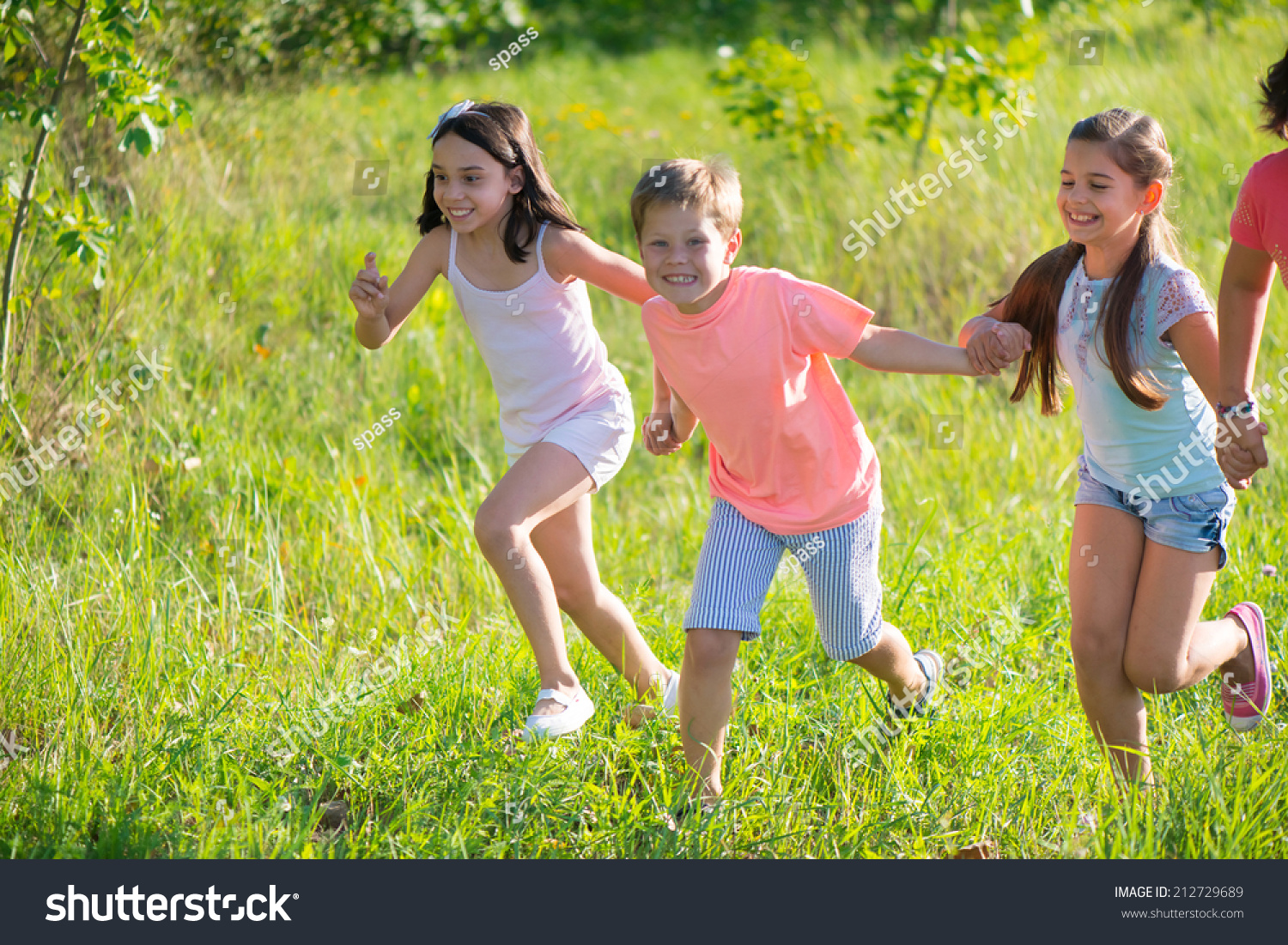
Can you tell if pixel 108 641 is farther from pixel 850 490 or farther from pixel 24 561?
pixel 850 490

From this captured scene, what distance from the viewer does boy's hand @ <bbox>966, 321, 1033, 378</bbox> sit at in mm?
2492

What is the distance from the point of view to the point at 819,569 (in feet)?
8.79

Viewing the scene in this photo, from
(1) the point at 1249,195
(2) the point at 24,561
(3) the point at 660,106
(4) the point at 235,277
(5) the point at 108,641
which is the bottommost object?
(5) the point at 108,641

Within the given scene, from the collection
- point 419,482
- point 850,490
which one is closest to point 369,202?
point 419,482

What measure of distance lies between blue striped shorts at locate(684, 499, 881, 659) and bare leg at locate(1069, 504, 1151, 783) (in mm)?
463

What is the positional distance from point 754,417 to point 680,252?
416mm

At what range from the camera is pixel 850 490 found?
266 centimetres

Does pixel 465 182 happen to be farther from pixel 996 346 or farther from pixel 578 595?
pixel 996 346

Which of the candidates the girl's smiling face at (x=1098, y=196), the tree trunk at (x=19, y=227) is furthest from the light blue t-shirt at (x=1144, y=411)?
the tree trunk at (x=19, y=227)

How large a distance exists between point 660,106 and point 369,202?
395cm

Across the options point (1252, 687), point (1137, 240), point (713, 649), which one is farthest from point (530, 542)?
point (1252, 687)

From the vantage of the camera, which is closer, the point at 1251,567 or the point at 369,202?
the point at 1251,567

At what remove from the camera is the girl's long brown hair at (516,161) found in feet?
9.29
